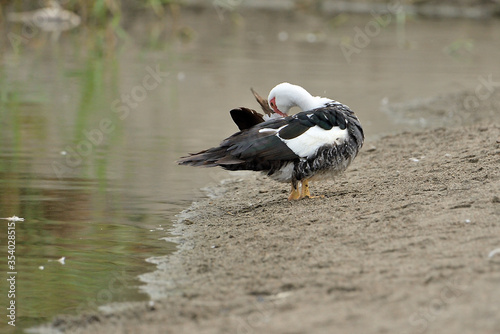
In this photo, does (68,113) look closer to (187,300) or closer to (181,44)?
(187,300)

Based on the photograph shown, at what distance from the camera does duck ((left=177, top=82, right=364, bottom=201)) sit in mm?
6719

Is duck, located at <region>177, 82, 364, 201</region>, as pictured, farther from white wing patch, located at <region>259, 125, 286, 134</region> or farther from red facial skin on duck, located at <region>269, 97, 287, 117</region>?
red facial skin on duck, located at <region>269, 97, 287, 117</region>

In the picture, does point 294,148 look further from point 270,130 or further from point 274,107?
point 274,107

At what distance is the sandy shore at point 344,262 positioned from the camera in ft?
13.6

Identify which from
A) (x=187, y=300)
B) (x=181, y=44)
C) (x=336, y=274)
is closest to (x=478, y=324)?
(x=336, y=274)

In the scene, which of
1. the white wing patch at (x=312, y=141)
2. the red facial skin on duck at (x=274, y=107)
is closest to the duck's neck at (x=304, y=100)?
the red facial skin on duck at (x=274, y=107)

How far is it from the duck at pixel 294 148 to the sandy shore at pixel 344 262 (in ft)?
0.98

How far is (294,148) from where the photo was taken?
6.76 metres

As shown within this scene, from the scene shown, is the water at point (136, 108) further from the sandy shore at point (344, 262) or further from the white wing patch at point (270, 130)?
the white wing patch at point (270, 130)

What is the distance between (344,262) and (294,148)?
6.38 ft

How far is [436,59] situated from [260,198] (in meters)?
11.7

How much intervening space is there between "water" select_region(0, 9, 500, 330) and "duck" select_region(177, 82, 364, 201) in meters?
0.89

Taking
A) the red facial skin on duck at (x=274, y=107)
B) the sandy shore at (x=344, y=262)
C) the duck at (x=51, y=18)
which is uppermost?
the duck at (x=51, y=18)

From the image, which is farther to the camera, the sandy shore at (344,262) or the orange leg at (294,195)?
the orange leg at (294,195)
